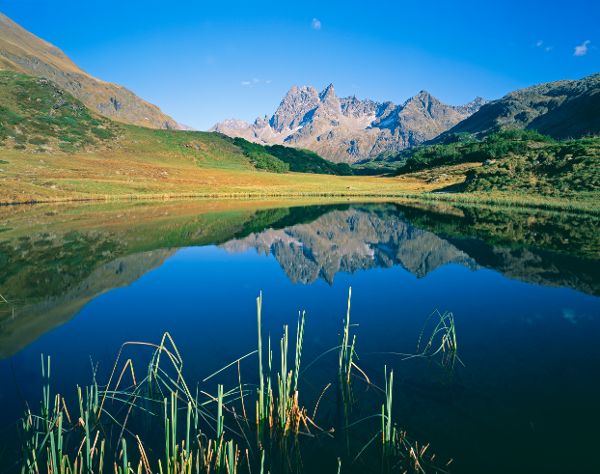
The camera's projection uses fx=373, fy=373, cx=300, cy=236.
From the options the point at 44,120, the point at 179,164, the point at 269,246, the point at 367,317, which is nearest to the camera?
the point at 367,317

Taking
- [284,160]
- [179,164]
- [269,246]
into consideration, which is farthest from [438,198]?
[284,160]

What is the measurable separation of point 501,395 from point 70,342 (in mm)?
12195

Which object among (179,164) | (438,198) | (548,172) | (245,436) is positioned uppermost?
(179,164)

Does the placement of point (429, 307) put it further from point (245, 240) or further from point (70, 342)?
point (245, 240)

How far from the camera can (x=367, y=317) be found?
13.9 metres

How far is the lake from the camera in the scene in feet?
25.3

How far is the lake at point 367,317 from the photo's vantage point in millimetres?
→ 7702

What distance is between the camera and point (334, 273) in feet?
70.4

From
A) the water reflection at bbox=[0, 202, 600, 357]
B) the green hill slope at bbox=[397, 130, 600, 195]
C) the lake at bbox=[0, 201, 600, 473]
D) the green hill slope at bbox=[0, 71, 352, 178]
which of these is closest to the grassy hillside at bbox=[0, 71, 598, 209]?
the green hill slope at bbox=[397, 130, 600, 195]

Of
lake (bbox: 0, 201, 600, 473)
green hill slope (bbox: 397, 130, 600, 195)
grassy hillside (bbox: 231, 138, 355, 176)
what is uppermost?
grassy hillside (bbox: 231, 138, 355, 176)

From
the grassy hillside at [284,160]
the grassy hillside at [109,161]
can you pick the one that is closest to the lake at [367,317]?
the grassy hillside at [109,161]

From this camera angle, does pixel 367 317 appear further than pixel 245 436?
Yes

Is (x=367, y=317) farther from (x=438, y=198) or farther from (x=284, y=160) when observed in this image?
(x=284, y=160)

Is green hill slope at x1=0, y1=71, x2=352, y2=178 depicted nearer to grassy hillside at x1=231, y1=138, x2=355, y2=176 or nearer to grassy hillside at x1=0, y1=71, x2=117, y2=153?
grassy hillside at x1=0, y1=71, x2=117, y2=153
